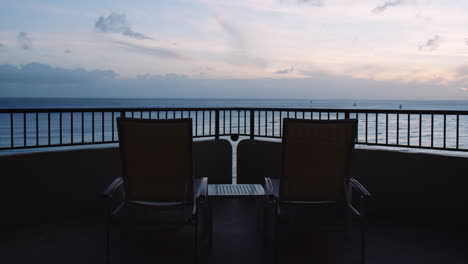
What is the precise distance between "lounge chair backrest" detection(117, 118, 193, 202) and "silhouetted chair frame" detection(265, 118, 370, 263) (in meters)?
0.70

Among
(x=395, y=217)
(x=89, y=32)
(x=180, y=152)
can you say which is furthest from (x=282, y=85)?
(x=180, y=152)

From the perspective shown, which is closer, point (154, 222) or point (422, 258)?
point (154, 222)

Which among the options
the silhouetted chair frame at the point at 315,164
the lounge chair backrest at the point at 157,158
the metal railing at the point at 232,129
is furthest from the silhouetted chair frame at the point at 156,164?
the metal railing at the point at 232,129

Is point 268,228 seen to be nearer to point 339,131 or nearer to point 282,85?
point 339,131

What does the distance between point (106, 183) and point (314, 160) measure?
270 cm

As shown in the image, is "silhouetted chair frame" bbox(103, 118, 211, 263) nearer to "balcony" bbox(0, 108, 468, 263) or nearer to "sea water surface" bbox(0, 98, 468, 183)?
"balcony" bbox(0, 108, 468, 263)

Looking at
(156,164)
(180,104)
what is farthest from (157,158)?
(180,104)

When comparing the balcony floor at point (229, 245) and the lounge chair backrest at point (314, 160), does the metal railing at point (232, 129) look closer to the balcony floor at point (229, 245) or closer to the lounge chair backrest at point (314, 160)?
the balcony floor at point (229, 245)

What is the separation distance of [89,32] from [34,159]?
522 inches

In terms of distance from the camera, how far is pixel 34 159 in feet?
11.6

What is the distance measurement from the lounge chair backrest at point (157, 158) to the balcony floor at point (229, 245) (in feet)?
1.04

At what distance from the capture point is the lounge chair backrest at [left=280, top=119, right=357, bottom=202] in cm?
233

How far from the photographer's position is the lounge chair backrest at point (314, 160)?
A: 2.33 meters

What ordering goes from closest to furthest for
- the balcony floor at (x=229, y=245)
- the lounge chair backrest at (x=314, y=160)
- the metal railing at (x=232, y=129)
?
the lounge chair backrest at (x=314, y=160)
the balcony floor at (x=229, y=245)
the metal railing at (x=232, y=129)
